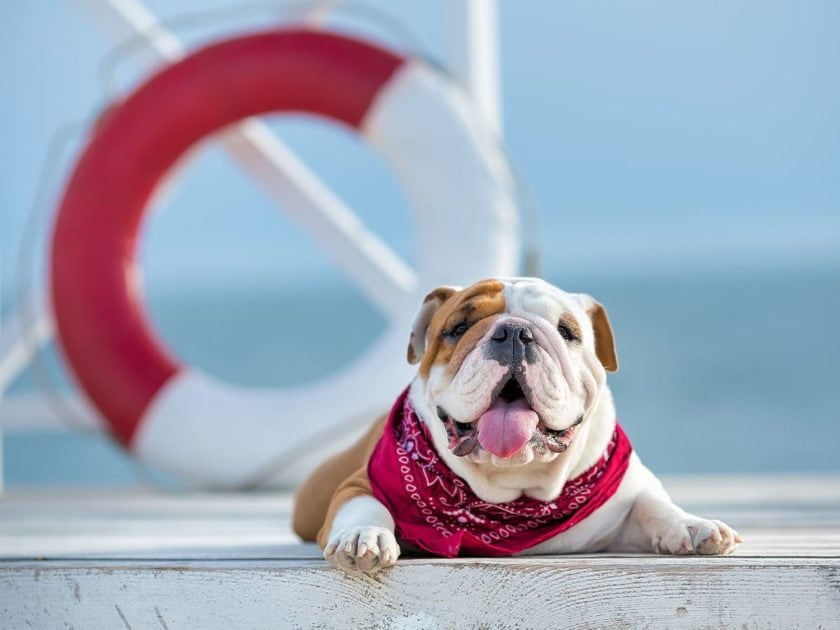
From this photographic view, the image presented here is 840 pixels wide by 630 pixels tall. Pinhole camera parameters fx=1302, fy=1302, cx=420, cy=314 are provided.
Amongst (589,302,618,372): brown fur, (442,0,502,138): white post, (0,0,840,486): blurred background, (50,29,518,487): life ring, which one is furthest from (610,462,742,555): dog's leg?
(0,0,840,486): blurred background

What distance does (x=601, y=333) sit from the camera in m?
1.79

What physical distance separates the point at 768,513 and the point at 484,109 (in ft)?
5.54

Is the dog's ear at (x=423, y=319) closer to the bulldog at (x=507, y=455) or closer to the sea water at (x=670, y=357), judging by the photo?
the bulldog at (x=507, y=455)

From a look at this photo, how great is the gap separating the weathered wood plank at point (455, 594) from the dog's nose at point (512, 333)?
27 cm

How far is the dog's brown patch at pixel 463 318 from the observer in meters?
1.67

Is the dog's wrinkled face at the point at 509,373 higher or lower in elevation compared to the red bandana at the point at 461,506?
higher

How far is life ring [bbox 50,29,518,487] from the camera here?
3547 millimetres

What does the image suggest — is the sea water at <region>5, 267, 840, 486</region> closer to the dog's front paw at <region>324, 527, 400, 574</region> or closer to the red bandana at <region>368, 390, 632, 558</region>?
the red bandana at <region>368, 390, 632, 558</region>

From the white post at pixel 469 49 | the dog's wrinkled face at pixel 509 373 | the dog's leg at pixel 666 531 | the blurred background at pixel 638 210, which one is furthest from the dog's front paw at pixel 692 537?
the blurred background at pixel 638 210

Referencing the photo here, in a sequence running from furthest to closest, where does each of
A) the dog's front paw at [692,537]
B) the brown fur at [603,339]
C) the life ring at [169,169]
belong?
the life ring at [169,169]
the brown fur at [603,339]
the dog's front paw at [692,537]

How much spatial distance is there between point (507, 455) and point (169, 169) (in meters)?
2.49

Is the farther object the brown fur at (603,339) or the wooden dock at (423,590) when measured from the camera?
the brown fur at (603,339)

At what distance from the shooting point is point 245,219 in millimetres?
27547

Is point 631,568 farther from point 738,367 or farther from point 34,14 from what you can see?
point 34,14
